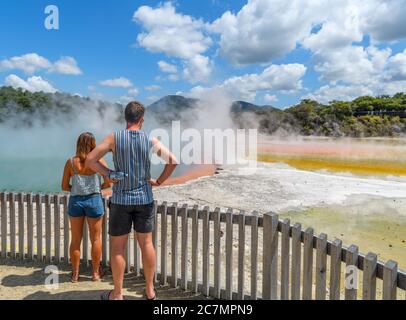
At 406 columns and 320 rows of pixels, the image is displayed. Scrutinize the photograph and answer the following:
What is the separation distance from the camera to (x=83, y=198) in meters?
4.70

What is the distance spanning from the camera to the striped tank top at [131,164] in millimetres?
3758

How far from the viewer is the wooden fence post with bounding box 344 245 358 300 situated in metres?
3.33

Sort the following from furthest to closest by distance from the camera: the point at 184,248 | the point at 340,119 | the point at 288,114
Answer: the point at 288,114 → the point at 340,119 → the point at 184,248

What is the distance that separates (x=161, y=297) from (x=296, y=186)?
11.3 metres

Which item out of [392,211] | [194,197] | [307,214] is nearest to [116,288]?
[307,214]

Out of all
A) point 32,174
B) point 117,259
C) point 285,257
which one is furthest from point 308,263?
point 32,174

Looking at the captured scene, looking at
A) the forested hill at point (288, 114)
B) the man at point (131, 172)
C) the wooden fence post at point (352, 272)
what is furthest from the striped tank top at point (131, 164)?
the forested hill at point (288, 114)

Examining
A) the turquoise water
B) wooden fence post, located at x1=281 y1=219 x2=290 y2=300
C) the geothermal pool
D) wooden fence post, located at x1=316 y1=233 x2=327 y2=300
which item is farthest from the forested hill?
wooden fence post, located at x1=316 y1=233 x2=327 y2=300

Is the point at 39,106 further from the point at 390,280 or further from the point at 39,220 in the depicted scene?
the point at 390,280

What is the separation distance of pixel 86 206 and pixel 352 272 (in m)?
3.16

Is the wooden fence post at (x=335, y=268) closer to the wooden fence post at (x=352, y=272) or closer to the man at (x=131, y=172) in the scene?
the wooden fence post at (x=352, y=272)

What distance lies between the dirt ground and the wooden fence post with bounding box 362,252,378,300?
2.10 metres

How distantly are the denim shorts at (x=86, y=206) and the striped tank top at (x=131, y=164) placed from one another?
99cm

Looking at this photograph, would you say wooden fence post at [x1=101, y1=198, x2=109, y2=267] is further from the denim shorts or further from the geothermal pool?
the geothermal pool
